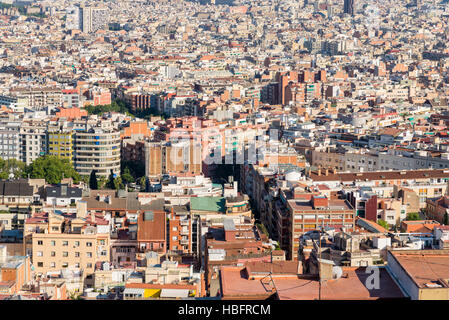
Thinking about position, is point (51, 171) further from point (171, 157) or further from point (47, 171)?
point (171, 157)

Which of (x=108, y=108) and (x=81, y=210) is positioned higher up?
(x=108, y=108)

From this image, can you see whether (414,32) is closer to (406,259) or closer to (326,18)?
(326,18)

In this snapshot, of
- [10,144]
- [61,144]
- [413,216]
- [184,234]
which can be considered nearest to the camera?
[184,234]

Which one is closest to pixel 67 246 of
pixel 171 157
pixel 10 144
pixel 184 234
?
pixel 184 234

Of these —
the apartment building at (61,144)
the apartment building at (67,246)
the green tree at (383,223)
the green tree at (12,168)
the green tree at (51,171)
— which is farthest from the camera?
the apartment building at (61,144)

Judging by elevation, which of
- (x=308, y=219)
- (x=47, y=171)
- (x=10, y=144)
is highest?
(x=10, y=144)

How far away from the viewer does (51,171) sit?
17047mm

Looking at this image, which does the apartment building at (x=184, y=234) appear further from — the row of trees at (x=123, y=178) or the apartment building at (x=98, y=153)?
the apartment building at (x=98, y=153)

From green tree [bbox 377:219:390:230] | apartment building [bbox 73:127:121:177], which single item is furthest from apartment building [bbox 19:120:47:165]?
green tree [bbox 377:219:390:230]

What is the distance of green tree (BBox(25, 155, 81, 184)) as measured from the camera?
16.8 meters

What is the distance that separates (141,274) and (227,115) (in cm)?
1479

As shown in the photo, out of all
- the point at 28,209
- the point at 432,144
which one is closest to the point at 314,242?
the point at 28,209

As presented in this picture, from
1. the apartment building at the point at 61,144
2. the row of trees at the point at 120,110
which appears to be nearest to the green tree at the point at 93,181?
the apartment building at the point at 61,144

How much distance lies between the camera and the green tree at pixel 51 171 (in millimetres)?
16844
